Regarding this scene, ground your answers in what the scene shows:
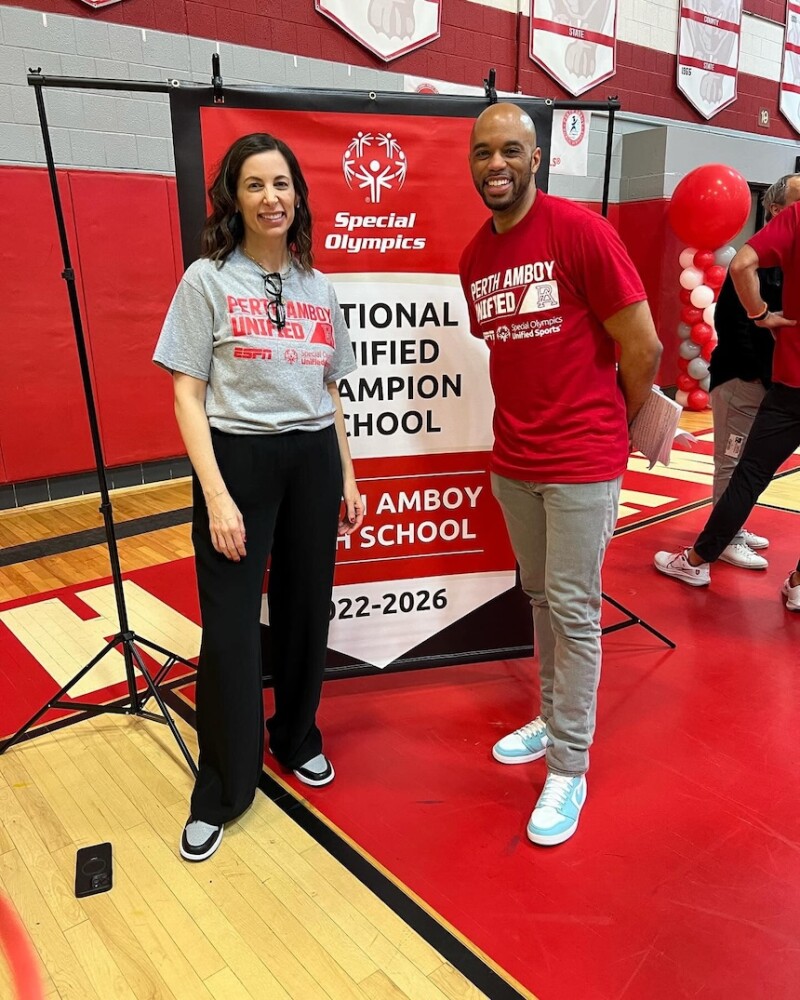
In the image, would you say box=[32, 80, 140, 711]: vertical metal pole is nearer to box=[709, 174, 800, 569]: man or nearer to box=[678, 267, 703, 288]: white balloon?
box=[709, 174, 800, 569]: man

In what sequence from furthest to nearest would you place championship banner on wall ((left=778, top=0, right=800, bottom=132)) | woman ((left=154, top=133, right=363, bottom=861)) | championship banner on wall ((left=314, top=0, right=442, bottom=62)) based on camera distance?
championship banner on wall ((left=778, top=0, right=800, bottom=132)) < championship banner on wall ((left=314, top=0, right=442, bottom=62)) < woman ((left=154, top=133, right=363, bottom=861))

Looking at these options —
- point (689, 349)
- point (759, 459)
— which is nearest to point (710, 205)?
point (689, 349)

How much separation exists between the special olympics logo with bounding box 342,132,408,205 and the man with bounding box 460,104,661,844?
16.4 inches

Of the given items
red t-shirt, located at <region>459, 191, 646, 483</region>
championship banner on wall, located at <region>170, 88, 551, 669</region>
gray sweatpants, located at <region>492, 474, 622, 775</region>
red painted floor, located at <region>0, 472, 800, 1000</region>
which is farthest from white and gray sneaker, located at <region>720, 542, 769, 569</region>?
red t-shirt, located at <region>459, 191, 646, 483</region>

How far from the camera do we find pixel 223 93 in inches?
75.8

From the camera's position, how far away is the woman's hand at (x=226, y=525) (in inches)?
64.5

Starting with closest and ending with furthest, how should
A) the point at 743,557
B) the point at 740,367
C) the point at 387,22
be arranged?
1. the point at 740,367
2. the point at 743,557
3. the point at 387,22

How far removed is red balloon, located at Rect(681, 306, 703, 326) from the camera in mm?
7477

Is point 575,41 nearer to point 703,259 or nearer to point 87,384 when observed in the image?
point 703,259

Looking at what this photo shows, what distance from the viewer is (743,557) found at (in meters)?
3.58

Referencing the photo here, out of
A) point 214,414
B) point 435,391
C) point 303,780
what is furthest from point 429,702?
point 214,414

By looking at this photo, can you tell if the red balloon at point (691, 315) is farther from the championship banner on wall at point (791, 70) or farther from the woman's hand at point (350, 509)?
the woman's hand at point (350, 509)

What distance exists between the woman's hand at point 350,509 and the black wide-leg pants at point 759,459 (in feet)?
6.05

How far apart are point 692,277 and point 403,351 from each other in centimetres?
618
